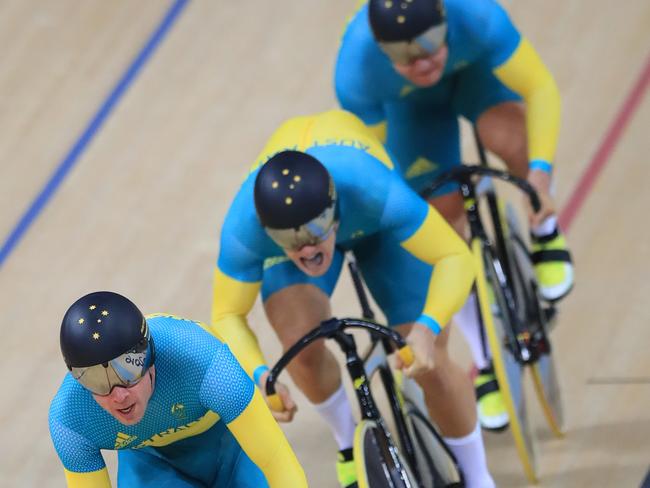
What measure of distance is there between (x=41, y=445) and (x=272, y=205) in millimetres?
1969

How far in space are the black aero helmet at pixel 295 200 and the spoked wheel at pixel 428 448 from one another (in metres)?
0.75

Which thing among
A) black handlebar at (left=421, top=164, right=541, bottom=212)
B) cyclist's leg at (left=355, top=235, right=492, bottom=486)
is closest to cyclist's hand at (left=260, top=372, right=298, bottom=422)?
cyclist's leg at (left=355, top=235, right=492, bottom=486)

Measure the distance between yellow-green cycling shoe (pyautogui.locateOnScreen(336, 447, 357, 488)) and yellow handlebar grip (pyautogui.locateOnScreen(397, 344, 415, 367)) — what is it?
2.00 feet

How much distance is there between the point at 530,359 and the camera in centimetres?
434

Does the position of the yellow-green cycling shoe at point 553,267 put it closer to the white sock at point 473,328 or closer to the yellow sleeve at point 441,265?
the white sock at point 473,328

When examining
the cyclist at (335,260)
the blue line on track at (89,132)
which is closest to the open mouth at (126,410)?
the cyclist at (335,260)

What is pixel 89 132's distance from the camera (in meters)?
6.49

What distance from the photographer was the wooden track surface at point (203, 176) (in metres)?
4.85

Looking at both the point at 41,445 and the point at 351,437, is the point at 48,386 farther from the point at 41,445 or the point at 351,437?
the point at 351,437

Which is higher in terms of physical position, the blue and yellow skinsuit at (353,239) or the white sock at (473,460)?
the blue and yellow skinsuit at (353,239)

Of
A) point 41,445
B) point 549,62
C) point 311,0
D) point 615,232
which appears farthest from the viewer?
Answer: point 311,0

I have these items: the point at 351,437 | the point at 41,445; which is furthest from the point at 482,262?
the point at 41,445

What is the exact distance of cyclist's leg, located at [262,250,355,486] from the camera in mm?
3836

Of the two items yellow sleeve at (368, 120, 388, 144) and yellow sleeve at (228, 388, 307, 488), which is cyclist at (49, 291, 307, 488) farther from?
yellow sleeve at (368, 120, 388, 144)
